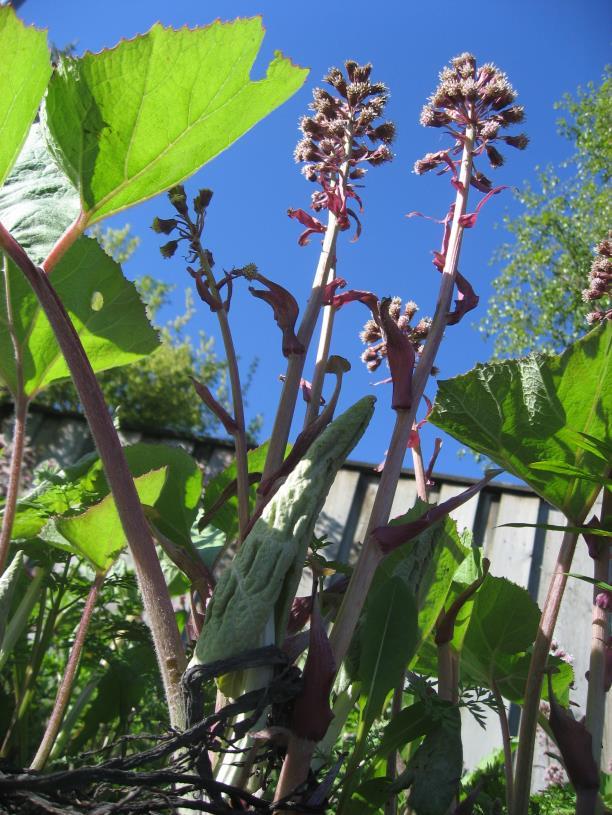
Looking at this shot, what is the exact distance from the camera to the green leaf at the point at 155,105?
68 cm

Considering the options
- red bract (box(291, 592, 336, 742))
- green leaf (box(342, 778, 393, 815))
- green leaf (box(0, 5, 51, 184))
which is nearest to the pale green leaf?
red bract (box(291, 592, 336, 742))

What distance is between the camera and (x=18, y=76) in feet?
2.20

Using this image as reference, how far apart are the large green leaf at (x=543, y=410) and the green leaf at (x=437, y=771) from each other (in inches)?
11.7

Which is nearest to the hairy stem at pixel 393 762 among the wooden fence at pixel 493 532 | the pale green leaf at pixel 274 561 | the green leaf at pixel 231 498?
the pale green leaf at pixel 274 561

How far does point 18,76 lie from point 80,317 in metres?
0.37

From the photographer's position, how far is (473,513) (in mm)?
2688

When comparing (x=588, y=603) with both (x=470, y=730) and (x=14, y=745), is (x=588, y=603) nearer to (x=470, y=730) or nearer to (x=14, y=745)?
(x=470, y=730)

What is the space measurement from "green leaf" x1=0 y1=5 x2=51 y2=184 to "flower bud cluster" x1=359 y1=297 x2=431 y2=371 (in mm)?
516

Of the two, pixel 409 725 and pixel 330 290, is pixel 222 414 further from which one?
pixel 409 725

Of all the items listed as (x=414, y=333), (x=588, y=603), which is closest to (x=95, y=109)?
(x=414, y=333)

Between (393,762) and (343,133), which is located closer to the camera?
(393,762)

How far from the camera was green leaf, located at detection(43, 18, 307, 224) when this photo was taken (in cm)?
68

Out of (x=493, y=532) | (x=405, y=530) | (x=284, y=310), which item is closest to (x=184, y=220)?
(x=284, y=310)

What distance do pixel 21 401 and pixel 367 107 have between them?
2.30 feet
